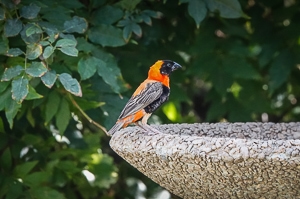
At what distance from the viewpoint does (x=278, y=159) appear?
189 cm

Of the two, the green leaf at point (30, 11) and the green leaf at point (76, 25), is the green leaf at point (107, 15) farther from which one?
the green leaf at point (30, 11)

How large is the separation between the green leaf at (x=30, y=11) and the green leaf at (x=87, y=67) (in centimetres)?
28

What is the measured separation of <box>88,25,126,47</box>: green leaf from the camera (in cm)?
302

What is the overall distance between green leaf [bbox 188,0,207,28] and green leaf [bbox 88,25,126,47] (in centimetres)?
37

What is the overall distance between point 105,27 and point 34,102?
49 cm

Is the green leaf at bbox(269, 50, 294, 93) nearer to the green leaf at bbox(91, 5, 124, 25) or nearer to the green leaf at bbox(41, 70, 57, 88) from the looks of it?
the green leaf at bbox(91, 5, 124, 25)

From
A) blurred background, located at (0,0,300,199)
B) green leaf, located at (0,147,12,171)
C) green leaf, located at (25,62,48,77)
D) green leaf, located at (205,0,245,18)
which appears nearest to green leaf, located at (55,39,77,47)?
blurred background, located at (0,0,300,199)

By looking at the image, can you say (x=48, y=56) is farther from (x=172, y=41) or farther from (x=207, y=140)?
(x=172, y=41)

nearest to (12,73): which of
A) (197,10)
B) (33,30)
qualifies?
(33,30)

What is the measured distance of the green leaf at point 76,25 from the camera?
9.22ft

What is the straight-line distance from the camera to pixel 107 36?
3.05m

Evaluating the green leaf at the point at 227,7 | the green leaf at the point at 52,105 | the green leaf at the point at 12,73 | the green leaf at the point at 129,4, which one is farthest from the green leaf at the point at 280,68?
the green leaf at the point at 12,73

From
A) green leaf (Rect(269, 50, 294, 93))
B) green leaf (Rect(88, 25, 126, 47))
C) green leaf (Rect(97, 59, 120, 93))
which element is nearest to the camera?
green leaf (Rect(97, 59, 120, 93))

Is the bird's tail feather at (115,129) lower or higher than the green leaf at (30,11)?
lower
